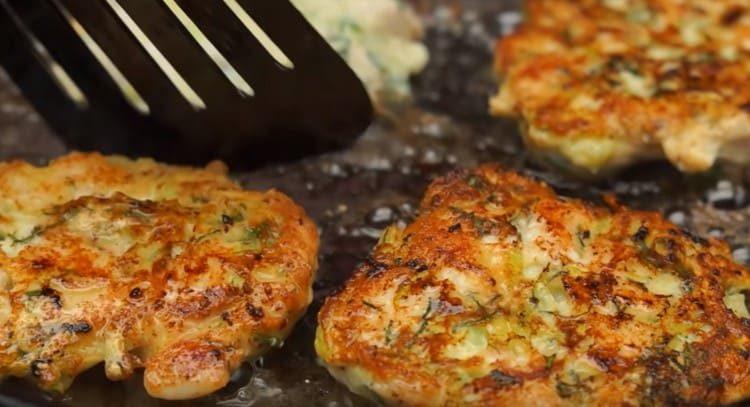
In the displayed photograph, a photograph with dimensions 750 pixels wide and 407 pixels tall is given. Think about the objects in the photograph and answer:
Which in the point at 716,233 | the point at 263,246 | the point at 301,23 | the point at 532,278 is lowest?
the point at 716,233

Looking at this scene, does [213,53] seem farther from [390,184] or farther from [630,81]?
[630,81]

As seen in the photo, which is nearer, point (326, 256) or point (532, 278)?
point (532, 278)

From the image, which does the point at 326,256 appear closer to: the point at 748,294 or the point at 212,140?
the point at 212,140

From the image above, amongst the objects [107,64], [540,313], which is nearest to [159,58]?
[107,64]

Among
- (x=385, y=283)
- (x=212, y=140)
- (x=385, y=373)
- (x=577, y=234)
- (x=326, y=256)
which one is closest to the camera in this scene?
(x=385, y=373)

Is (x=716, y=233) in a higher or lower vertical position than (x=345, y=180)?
lower

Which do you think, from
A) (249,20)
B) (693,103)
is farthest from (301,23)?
(693,103)

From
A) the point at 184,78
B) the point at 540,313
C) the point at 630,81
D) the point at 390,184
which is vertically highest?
the point at 184,78
